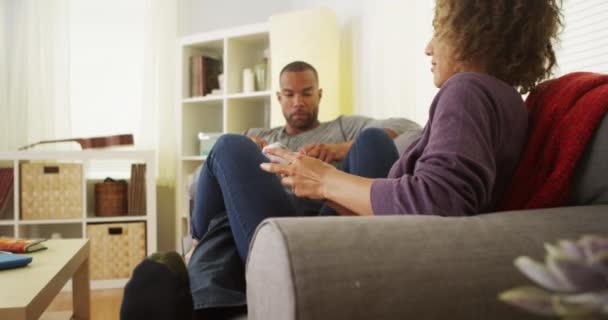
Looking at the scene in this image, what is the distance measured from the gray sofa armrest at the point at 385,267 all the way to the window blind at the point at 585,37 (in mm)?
1313

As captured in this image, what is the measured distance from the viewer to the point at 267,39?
3.45 metres

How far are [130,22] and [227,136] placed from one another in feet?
8.88

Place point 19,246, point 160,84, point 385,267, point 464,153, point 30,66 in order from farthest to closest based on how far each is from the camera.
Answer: point 160,84
point 30,66
point 19,246
point 464,153
point 385,267

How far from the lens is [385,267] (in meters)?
0.60

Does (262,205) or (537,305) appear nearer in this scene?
(537,305)

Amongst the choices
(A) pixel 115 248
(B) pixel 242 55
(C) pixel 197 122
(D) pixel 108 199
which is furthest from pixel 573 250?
(C) pixel 197 122

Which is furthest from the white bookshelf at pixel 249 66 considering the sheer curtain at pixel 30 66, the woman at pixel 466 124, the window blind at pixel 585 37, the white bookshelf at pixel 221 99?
the woman at pixel 466 124

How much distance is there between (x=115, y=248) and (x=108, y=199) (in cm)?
30

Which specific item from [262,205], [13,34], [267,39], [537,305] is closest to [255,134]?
[267,39]

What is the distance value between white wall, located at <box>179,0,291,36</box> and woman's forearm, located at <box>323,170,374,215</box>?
2.97 meters

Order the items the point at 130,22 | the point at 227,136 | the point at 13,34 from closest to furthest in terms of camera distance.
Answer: the point at 227,136 < the point at 13,34 < the point at 130,22

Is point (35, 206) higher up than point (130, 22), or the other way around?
point (130, 22)

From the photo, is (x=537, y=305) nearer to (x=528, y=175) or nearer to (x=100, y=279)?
(x=528, y=175)

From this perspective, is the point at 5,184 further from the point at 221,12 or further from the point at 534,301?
the point at 534,301
